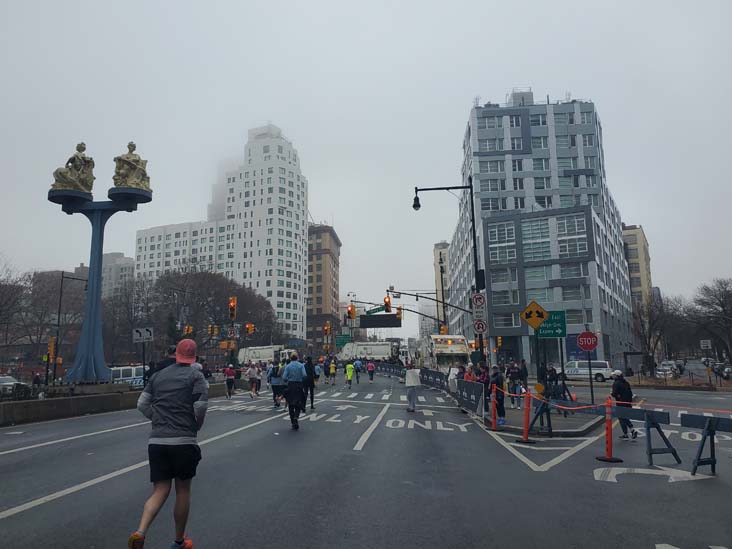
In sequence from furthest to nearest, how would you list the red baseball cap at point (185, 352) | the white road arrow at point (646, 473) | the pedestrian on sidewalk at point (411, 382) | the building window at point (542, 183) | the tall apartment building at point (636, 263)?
1. the tall apartment building at point (636, 263)
2. the building window at point (542, 183)
3. the pedestrian on sidewalk at point (411, 382)
4. the white road arrow at point (646, 473)
5. the red baseball cap at point (185, 352)

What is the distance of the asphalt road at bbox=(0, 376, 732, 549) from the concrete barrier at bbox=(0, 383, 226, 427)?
14.0ft

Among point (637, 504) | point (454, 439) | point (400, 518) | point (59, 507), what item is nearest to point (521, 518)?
point (400, 518)

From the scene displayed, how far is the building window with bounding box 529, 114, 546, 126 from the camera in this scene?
71312 millimetres

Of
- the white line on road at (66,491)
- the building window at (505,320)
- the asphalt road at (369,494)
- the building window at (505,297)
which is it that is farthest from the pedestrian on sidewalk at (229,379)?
the building window at (505,297)

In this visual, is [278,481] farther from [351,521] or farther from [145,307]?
[145,307]


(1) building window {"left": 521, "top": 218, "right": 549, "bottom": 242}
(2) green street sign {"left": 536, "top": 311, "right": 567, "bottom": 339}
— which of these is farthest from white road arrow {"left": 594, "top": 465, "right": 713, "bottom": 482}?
(1) building window {"left": 521, "top": 218, "right": 549, "bottom": 242}

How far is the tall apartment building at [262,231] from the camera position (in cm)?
12756

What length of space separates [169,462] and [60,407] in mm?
15827

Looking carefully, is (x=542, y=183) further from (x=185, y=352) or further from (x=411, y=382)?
(x=185, y=352)

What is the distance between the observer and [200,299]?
6569cm

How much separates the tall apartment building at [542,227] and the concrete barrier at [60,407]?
131 feet

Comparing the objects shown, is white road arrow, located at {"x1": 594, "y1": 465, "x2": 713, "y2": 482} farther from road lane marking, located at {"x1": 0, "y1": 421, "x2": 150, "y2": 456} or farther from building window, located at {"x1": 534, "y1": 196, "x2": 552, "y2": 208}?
building window, located at {"x1": 534, "y1": 196, "x2": 552, "y2": 208}

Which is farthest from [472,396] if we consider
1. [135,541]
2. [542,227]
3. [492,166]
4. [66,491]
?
[492,166]

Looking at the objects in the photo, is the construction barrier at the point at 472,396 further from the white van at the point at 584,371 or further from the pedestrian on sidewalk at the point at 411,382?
the white van at the point at 584,371
